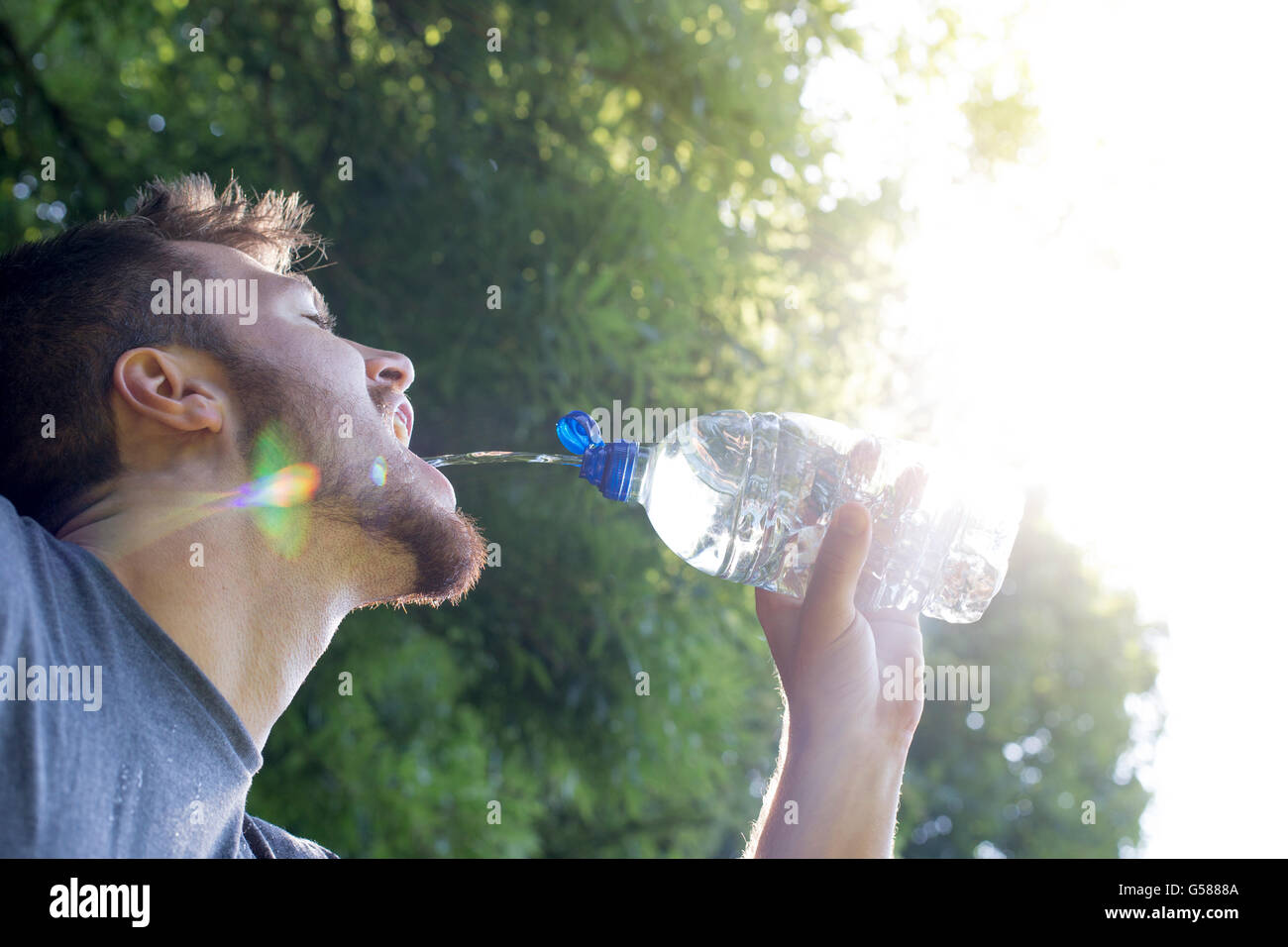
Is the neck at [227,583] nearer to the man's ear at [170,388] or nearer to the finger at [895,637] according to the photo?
the man's ear at [170,388]

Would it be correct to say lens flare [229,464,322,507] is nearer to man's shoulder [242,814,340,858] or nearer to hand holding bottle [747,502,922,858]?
man's shoulder [242,814,340,858]

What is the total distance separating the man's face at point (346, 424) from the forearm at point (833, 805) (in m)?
0.80

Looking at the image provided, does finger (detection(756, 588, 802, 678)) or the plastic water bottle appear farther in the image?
the plastic water bottle

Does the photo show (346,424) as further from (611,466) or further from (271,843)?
(271,843)

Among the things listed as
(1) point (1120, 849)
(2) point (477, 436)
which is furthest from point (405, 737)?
(1) point (1120, 849)

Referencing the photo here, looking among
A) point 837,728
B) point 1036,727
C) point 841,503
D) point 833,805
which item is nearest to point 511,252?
point 841,503

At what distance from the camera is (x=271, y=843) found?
1.87m

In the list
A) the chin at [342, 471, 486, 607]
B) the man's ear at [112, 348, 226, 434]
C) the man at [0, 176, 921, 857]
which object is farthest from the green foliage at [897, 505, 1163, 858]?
the man's ear at [112, 348, 226, 434]

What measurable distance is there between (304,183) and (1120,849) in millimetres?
16270

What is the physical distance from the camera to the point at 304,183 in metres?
4.00

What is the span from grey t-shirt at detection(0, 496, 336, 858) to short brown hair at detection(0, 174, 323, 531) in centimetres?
36

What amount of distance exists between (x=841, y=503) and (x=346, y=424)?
1.22 meters

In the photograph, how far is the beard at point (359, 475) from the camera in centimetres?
189

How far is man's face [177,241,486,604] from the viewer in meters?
1.90
